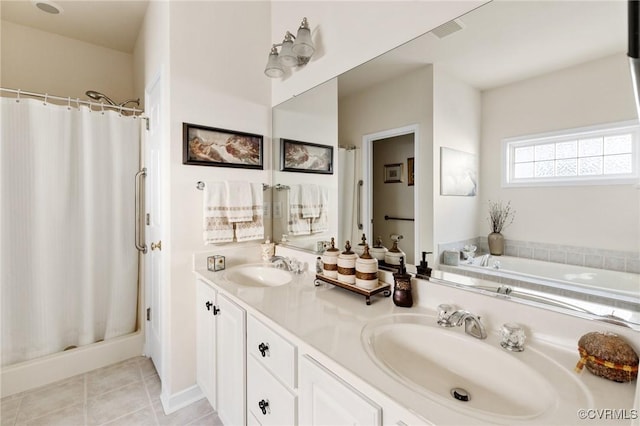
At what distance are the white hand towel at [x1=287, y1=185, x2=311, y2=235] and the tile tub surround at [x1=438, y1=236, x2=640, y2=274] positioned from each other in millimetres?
1090

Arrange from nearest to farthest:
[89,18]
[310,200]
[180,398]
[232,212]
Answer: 1. [180,398]
2. [232,212]
3. [310,200]
4. [89,18]

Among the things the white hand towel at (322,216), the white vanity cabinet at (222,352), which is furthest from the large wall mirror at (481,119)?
the white vanity cabinet at (222,352)

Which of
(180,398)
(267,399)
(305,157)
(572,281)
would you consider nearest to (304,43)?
(305,157)

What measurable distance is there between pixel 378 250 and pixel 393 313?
0.37 m

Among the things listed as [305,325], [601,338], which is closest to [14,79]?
[305,325]

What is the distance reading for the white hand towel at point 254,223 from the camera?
1899 mm

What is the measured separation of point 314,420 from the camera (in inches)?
34.5

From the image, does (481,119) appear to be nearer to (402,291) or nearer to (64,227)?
(402,291)

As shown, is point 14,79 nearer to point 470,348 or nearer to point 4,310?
point 4,310

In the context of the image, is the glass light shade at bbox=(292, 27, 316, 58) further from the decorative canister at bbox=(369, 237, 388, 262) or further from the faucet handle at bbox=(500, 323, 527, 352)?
the faucet handle at bbox=(500, 323, 527, 352)

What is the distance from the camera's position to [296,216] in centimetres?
201

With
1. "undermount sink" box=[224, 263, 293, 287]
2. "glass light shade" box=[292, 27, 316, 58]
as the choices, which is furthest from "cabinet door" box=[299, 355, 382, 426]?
"glass light shade" box=[292, 27, 316, 58]

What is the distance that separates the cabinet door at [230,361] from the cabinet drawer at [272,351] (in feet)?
0.26

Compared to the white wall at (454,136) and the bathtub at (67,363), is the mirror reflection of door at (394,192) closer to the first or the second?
the white wall at (454,136)
